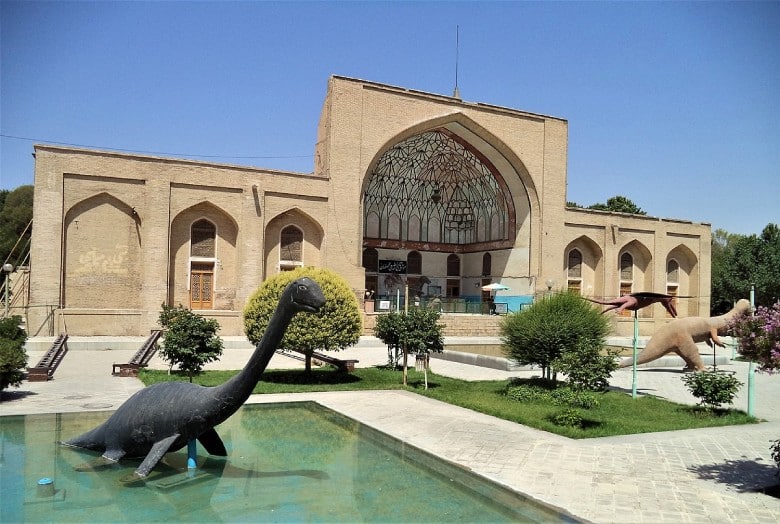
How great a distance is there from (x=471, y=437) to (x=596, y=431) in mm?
1832

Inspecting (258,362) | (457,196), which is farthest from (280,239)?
(258,362)

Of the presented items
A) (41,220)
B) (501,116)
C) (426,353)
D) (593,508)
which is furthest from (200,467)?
(501,116)

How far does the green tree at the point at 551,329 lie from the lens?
1202 centimetres

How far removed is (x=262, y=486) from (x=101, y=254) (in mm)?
18278

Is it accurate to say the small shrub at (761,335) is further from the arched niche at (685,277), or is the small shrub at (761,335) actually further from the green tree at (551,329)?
the arched niche at (685,277)

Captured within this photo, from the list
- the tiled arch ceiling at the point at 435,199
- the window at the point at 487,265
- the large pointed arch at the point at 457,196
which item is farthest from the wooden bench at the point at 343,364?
the window at the point at 487,265

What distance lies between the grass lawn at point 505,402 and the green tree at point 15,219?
1149 inches

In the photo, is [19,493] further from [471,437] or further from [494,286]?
[494,286]

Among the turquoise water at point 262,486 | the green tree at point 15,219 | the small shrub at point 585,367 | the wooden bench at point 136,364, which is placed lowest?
the wooden bench at point 136,364

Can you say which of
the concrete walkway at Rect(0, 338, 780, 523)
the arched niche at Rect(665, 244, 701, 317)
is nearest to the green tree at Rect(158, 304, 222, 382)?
the concrete walkway at Rect(0, 338, 780, 523)

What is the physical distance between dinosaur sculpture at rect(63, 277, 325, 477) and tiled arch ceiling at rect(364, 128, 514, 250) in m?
27.5

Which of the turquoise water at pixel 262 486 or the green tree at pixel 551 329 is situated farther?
the green tree at pixel 551 329

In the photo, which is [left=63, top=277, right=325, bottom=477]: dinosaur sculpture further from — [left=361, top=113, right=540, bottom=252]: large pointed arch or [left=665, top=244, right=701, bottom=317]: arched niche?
[left=665, top=244, right=701, bottom=317]: arched niche

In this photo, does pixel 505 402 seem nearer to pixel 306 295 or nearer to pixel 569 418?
pixel 569 418
